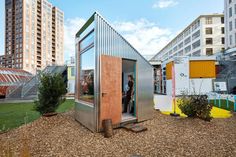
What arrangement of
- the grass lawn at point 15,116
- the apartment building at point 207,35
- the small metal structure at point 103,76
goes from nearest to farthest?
the small metal structure at point 103,76 < the grass lawn at point 15,116 < the apartment building at point 207,35

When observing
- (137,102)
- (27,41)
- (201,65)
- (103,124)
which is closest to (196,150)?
(103,124)

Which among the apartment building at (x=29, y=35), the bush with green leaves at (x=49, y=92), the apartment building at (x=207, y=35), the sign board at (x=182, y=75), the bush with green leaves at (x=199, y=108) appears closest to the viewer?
the bush with green leaves at (x=199, y=108)

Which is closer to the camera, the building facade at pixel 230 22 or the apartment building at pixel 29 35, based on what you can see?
the building facade at pixel 230 22

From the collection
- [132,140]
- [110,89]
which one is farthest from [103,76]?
[132,140]

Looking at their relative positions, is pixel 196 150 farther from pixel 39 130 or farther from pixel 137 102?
pixel 39 130

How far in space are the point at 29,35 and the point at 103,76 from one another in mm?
91035

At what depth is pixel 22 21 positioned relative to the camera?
8381 centimetres

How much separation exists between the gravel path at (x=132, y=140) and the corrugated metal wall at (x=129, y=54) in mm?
1090

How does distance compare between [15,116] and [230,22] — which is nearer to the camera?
[15,116]

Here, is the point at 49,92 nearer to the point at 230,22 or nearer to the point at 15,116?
the point at 15,116

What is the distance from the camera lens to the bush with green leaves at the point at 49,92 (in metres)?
7.80

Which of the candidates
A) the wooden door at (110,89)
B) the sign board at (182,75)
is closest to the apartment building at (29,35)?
the sign board at (182,75)

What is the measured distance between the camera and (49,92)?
7820 mm

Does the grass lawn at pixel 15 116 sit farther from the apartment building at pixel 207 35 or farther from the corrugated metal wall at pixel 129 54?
the apartment building at pixel 207 35
